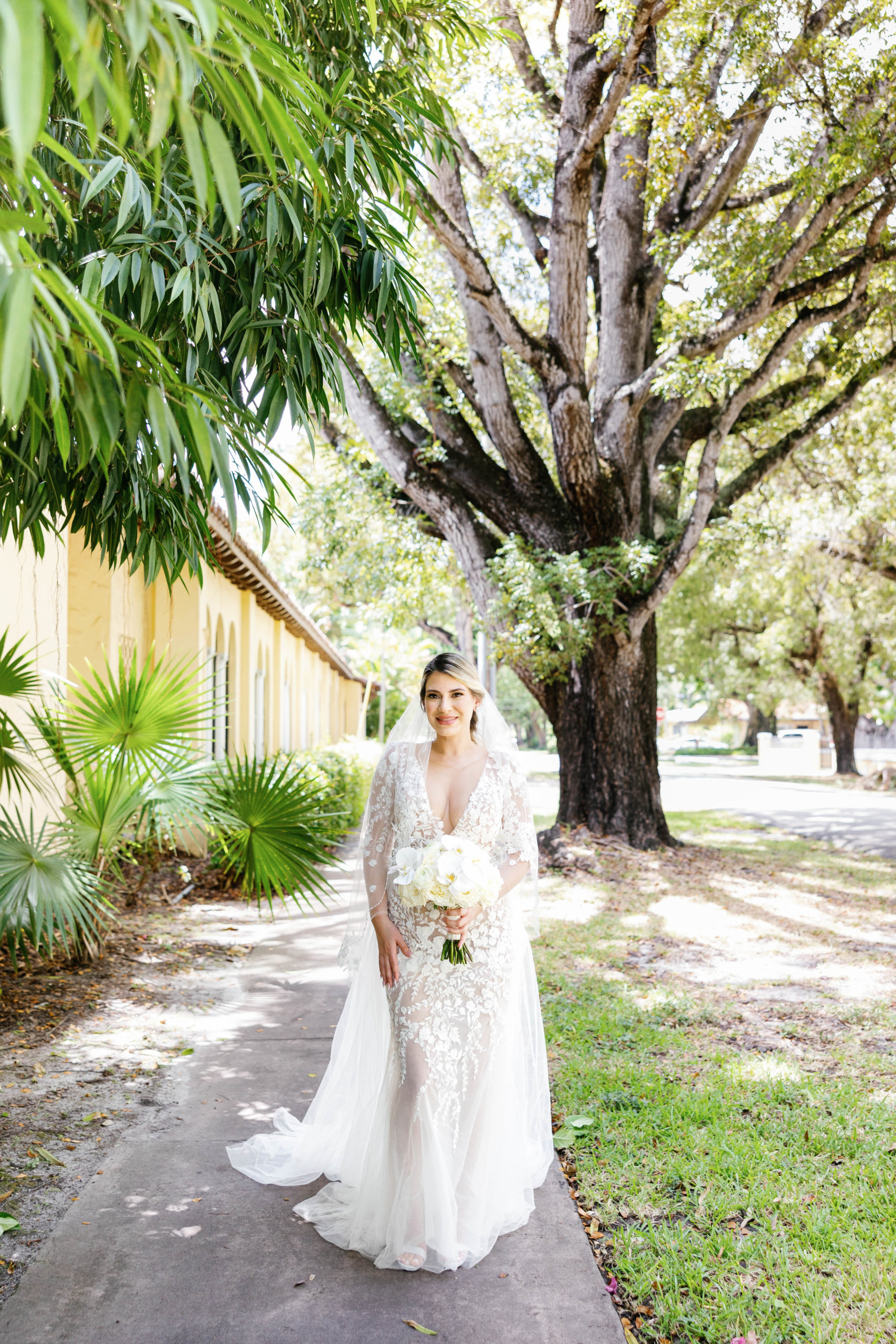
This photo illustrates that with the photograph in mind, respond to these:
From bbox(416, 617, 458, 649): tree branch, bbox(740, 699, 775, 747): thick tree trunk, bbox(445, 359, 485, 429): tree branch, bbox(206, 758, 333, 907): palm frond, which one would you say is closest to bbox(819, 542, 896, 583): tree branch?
bbox(416, 617, 458, 649): tree branch

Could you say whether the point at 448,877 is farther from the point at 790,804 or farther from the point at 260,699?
the point at 790,804

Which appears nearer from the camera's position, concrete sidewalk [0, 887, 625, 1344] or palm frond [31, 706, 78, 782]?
concrete sidewalk [0, 887, 625, 1344]

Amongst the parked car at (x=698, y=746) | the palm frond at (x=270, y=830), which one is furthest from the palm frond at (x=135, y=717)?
the parked car at (x=698, y=746)

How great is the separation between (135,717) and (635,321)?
8.77 metres

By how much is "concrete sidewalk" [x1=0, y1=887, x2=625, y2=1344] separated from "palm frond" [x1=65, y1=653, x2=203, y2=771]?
9.99ft

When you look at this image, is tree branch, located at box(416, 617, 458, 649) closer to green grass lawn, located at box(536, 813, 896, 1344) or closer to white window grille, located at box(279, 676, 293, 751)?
white window grille, located at box(279, 676, 293, 751)

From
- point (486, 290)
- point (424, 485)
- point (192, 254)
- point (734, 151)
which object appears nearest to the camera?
point (192, 254)

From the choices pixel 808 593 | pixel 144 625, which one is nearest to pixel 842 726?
pixel 808 593

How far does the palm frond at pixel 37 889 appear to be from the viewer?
575 centimetres

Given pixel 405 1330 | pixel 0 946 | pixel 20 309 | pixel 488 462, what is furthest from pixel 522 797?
pixel 488 462

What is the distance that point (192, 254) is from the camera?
2967 mm

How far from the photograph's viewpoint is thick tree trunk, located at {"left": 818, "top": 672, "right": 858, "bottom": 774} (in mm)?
33312

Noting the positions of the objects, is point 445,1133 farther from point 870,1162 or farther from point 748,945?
point 748,945

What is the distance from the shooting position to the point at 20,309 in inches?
54.4
